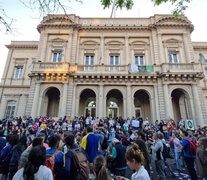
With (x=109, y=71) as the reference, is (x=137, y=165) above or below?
below

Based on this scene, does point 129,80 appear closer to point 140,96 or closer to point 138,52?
point 140,96

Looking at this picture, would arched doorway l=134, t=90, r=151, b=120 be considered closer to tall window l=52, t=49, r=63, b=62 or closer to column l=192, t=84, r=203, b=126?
column l=192, t=84, r=203, b=126

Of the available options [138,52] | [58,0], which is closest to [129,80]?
[138,52]

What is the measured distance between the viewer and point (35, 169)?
2010mm

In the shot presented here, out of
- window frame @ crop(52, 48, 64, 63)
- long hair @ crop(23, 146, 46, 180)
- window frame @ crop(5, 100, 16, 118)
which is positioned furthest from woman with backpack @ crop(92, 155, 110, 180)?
window frame @ crop(5, 100, 16, 118)

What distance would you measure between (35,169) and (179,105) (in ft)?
66.5

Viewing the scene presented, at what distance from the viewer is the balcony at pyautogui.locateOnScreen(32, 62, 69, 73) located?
54.0 feet

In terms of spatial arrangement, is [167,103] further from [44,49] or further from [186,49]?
[44,49]

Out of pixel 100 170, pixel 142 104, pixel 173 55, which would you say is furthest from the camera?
pixel 142 104

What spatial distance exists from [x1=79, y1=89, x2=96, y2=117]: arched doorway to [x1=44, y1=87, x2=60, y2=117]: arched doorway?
3547mm

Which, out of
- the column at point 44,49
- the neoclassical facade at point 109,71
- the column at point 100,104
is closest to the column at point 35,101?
the neoclassical facade at point 109,71

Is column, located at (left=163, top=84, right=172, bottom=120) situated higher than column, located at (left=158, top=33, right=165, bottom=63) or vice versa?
column, located at (left=158, top=33, right=165, bottom=63)

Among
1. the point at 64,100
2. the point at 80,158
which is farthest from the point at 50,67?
the point at 80,158

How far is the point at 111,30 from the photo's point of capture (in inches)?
786
